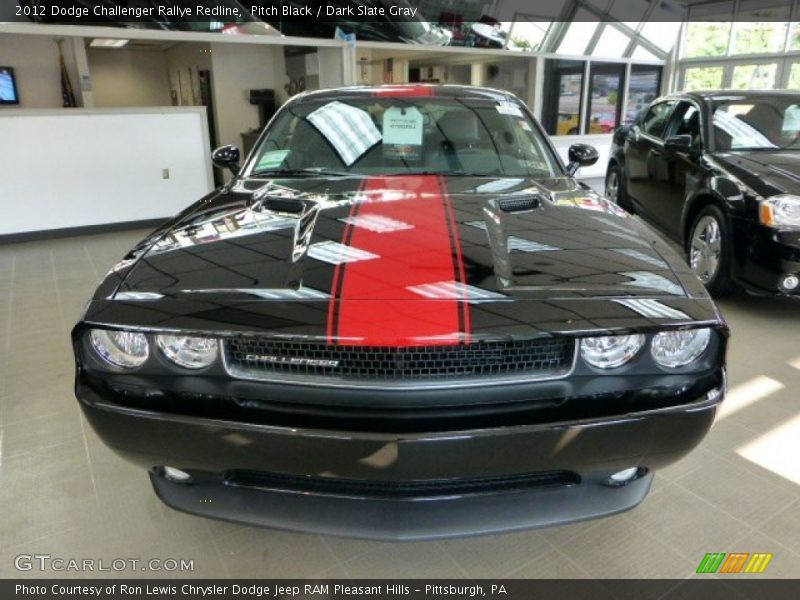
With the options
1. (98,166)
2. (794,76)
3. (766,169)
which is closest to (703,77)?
(794,76)

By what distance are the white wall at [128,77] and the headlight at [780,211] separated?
12.0m

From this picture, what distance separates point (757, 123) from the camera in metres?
3.89

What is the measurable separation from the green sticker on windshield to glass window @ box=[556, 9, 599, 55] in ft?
28.6

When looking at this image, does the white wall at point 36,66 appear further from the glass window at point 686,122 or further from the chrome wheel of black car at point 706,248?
the chrome wheel of black car at point 706,248

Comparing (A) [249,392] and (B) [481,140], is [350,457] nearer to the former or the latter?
(A) [249,392]

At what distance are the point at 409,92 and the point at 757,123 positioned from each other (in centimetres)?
276

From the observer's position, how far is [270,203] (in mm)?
1824

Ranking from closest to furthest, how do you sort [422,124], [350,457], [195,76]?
[350,457], [422,124], [195,76]

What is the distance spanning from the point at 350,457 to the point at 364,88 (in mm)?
1868

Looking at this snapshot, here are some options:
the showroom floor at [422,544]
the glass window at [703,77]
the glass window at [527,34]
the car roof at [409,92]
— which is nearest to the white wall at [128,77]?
the glass window at [527,34]

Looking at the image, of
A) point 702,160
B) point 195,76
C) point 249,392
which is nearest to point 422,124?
point 249,392

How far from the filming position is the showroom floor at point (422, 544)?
158 centimetres

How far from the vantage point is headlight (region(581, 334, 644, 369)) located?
1.25m
